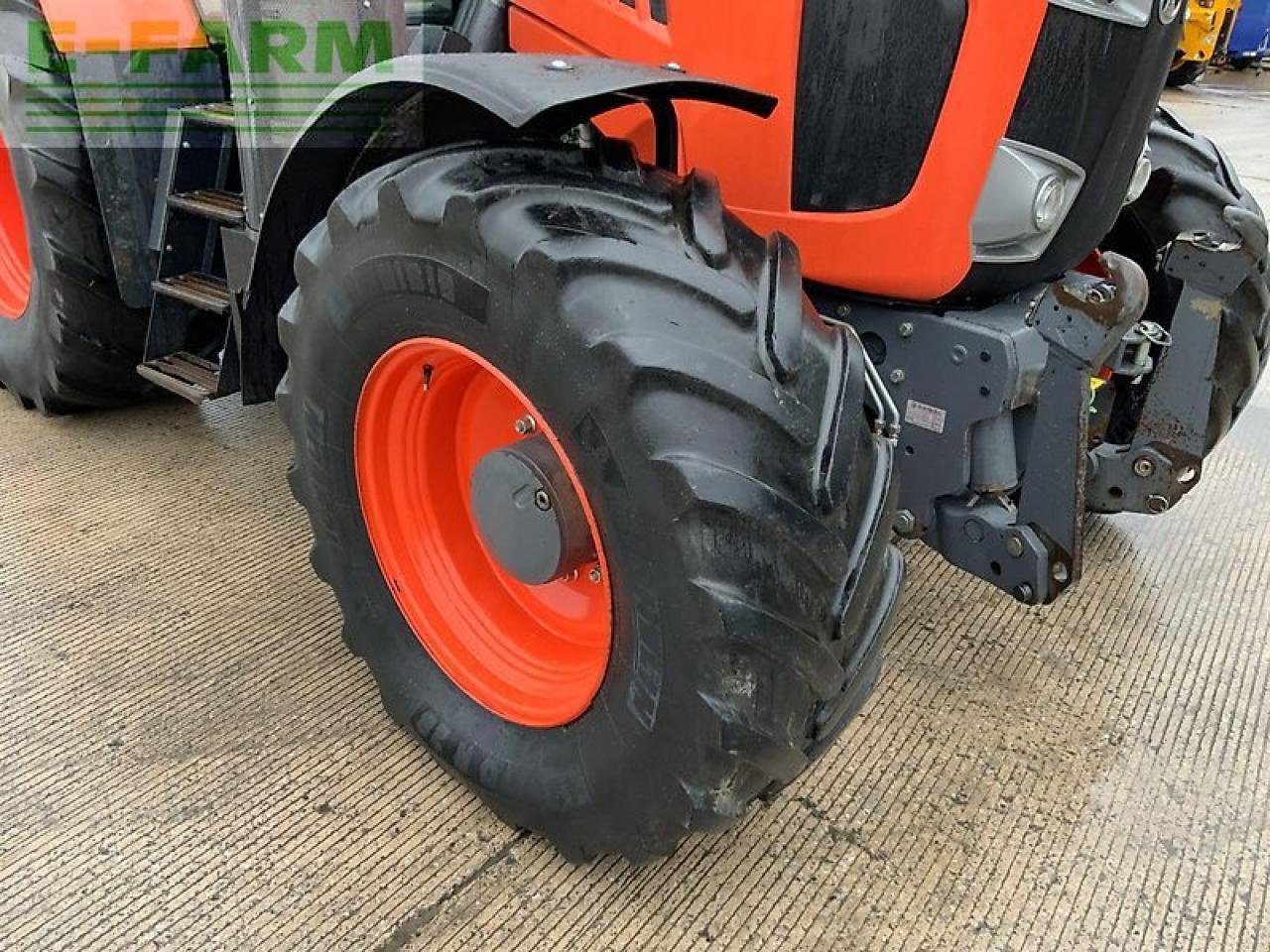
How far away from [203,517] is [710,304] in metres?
1.84

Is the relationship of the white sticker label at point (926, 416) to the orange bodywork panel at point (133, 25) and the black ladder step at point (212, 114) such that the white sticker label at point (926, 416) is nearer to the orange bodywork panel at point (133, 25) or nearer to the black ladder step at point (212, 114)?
the black ladder step at point (212, 114)

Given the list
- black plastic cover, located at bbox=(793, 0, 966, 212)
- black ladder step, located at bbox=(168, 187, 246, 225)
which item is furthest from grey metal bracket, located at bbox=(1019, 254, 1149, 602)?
black ladder step, located at bbox=(168, 187, 246, 225)

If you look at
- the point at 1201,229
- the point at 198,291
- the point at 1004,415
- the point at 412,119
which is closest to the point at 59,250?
the point at 198,291

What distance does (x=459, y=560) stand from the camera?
203cm

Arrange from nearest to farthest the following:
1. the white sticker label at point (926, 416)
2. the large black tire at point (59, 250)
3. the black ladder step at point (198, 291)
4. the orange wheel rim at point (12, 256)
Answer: the white sticker label at point (926, 416) < the black ladder step at point (198, 291) < the large black tire at point (59, 250) < the orange wheel rim at point (12, 256)

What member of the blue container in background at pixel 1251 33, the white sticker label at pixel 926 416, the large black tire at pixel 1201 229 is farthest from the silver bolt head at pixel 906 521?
the blue container in background at pixel 1251 33

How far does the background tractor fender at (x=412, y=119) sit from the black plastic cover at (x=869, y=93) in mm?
162

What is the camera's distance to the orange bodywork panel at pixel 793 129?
156cm

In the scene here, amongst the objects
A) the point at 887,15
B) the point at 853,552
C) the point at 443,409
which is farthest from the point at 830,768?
the point at 887,15

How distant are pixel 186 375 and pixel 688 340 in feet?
5.62

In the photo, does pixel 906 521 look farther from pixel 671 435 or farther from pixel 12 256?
pixel 12 256

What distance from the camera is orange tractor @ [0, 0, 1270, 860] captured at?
135 centimetres

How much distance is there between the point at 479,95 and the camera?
1427 millimetres

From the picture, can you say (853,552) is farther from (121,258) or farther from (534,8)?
(121,258)
